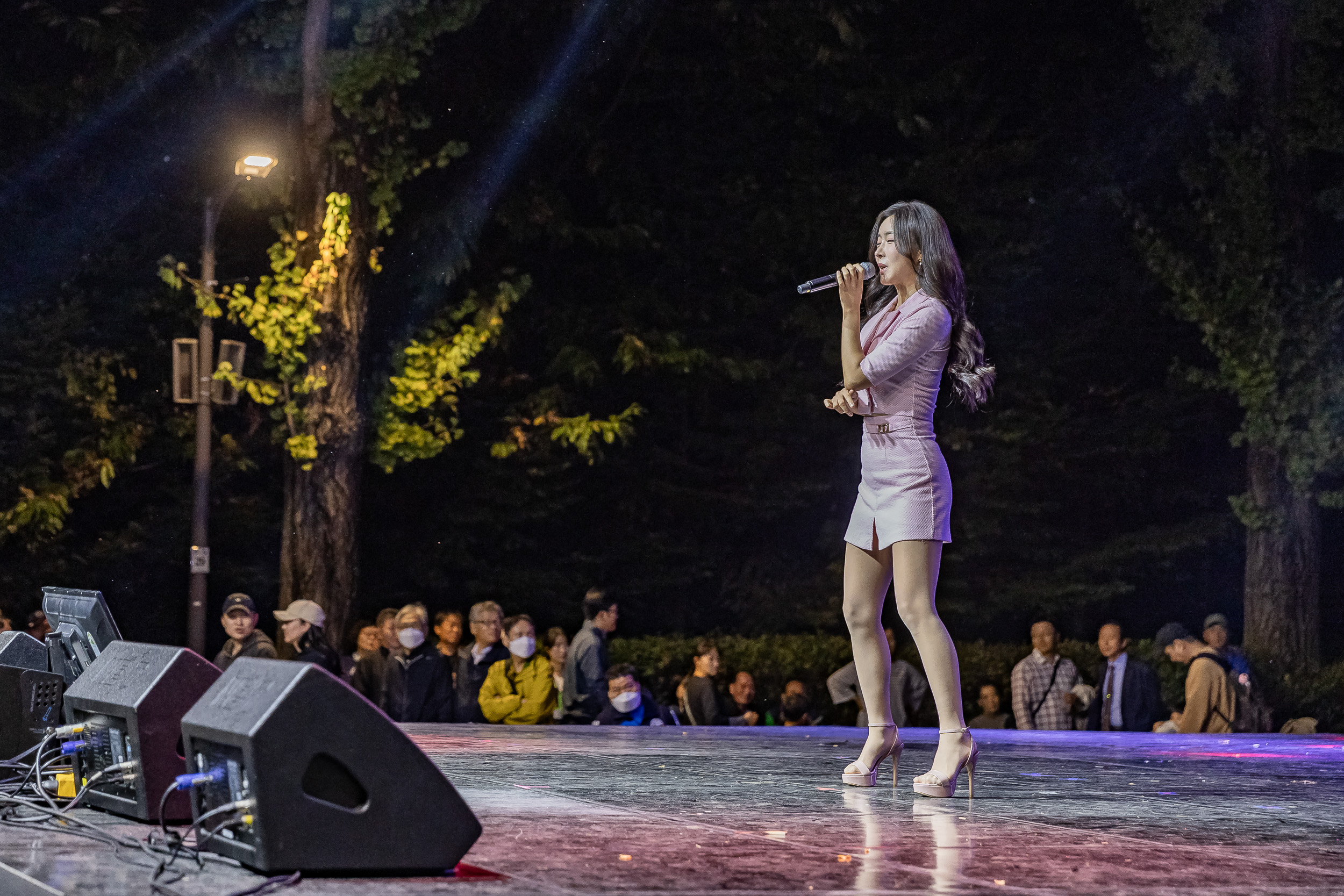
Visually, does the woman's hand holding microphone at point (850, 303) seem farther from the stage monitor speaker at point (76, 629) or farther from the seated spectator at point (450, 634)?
the seated spectator at point (450, 634)

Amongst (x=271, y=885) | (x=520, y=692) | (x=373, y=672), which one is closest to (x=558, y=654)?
(x=520, y=692)

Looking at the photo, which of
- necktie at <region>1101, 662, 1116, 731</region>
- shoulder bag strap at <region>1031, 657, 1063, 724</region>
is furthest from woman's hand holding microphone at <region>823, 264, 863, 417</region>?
shoulder bag strap at <region>1031, 657, 1063, 724</region>

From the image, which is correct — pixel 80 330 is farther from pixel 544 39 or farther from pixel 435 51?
pixel 544 39

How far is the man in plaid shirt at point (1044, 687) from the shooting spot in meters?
12.8

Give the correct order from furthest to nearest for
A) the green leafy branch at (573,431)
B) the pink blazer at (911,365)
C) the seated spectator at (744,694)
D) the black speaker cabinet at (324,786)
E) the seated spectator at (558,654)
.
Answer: the green leafy branch at (573,431)
the seated spectator at (744,694)
the seated spectator at (558,654)
the pink blazer at (911,365)
the black speaker cabinet at (324,786)

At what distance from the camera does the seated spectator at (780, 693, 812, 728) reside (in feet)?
45.6

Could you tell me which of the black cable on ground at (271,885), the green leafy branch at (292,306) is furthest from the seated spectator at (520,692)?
the black cable on ground at (271,885)

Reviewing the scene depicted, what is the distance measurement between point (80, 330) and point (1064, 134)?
13594 mm

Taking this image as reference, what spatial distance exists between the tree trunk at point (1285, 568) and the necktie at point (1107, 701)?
691 centimetres

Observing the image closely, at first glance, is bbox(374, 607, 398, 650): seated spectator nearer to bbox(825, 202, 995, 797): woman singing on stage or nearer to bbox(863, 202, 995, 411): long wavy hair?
bbox(825, 202, 995, 797): woman singing on stage

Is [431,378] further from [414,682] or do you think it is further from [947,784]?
[947,784]

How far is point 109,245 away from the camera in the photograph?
20.1m

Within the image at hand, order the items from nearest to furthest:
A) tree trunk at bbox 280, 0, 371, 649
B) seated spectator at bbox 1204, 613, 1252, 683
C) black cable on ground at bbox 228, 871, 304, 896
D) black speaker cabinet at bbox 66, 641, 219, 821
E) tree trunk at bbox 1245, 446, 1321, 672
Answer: black cable on ground at bbox 228, 871, 304, 896
black speaker cabinet at bbox 66, 641, 219, 821
seated spectator at bbox 1204, 613, 1252, 683
tree trunk at bbox 280, 0, 371, 649
tree trunk at bbox 1245, 446, 1321, 672

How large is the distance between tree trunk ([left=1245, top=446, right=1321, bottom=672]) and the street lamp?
37.5 ft
